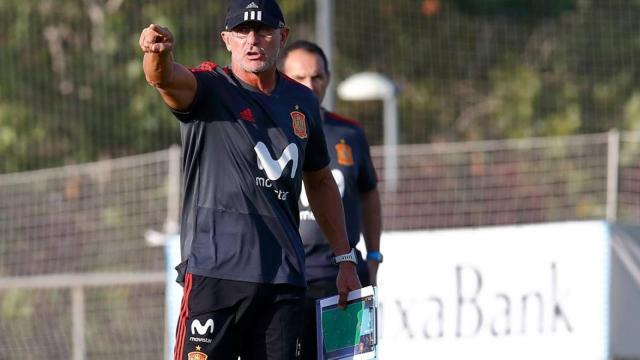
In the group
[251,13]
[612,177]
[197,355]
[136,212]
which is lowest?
[197,355]

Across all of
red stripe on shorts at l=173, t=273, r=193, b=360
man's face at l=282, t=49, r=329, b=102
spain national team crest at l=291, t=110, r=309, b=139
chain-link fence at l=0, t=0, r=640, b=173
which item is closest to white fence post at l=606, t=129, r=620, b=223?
man's face at l=282, t=49, r=329, b=102

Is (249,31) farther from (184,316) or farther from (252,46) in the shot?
(184,316)

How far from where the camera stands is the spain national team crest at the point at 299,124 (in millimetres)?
5051

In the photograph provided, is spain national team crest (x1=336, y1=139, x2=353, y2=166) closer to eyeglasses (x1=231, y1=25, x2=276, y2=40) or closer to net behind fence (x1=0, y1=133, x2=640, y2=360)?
eyeglasses (x1=231, y1=25, x2=276, y2=40)

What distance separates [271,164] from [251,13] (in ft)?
1.86

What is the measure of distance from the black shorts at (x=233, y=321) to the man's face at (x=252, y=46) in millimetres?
816

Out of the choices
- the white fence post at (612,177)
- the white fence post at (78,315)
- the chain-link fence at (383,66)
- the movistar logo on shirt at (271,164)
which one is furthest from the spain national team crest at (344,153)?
the chain-link fence at (383,66)

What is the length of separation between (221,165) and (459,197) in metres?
8.69

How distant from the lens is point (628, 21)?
61.0ft

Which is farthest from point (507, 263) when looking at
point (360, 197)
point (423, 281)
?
point (360, 197)

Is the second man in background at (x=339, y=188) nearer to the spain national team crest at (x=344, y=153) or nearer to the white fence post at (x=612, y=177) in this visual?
the spain national team crest at (x=344, y=153)

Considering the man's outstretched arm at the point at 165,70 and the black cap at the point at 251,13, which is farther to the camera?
the black cap at the point at 251,13

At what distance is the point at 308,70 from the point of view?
6.80 m

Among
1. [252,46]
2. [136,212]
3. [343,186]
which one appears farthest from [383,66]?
[252,46]
